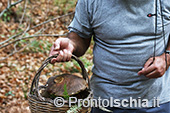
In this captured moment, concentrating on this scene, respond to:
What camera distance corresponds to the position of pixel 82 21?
1584 mm

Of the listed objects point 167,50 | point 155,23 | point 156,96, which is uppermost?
point 155,23

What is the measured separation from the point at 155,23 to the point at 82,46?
58 centimetres

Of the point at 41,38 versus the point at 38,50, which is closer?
the point at 38,50

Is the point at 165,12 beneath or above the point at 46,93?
above

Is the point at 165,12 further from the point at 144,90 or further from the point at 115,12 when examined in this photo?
the point at 144,90

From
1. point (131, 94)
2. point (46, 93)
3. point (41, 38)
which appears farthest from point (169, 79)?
point (41, 38)

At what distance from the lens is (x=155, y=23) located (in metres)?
1.46

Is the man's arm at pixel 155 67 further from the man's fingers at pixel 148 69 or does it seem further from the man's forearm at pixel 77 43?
the man's forearm at pixel 77 43

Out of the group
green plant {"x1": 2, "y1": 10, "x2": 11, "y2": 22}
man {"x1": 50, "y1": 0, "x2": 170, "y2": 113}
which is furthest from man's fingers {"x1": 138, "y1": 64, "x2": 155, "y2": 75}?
green plant {"x1": 2, "y1": 10, "x2": 11, "y2": 22}

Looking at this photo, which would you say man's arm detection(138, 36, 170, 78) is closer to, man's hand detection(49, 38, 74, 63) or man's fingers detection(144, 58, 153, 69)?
man's fingers detection(144, 58, 153, 69)

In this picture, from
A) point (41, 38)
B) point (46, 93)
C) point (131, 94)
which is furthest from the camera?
point (41, 38)

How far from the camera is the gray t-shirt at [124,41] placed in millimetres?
1466

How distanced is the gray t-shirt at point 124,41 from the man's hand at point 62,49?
15 centimetres

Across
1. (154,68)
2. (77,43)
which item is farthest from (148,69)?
(77,43)
